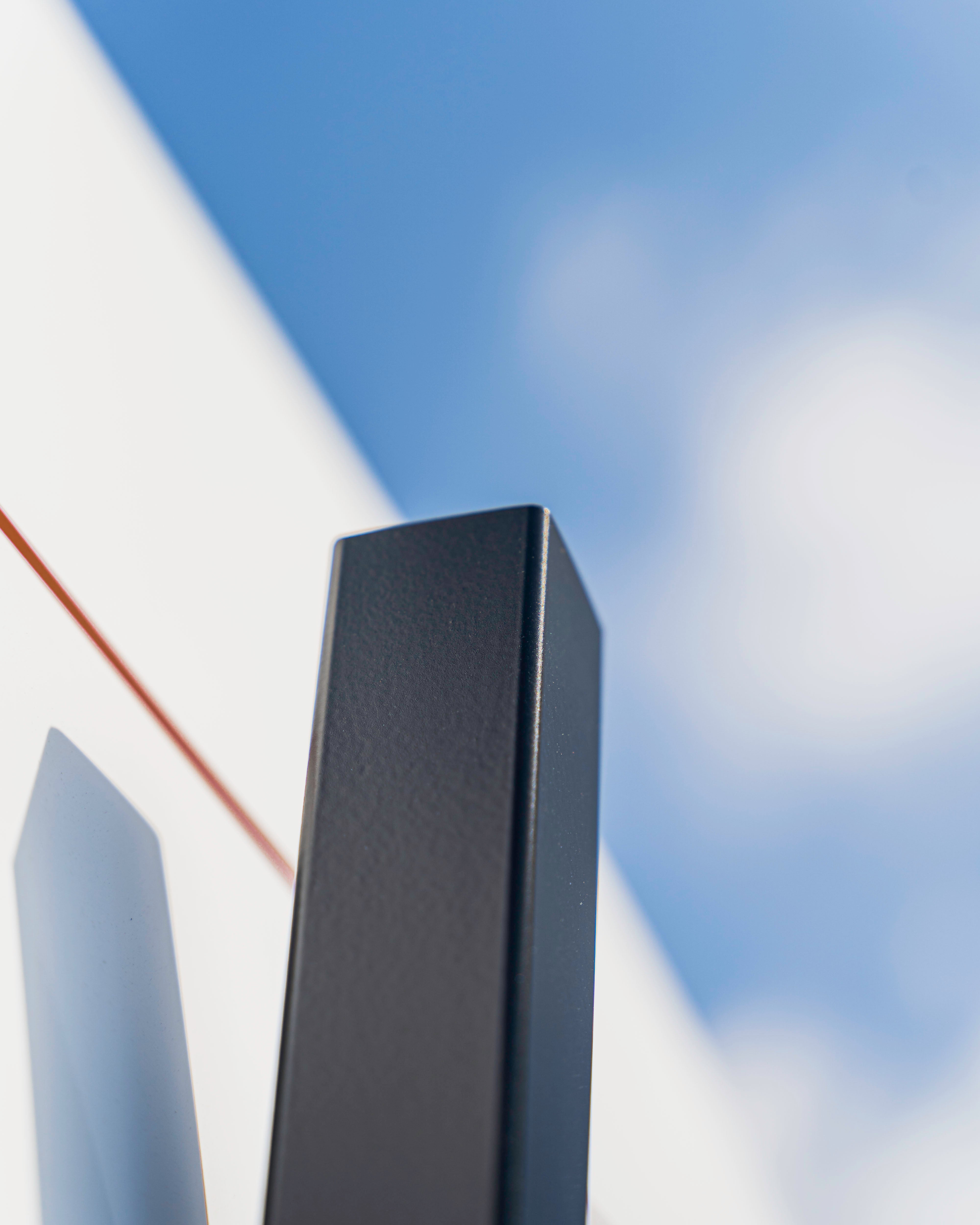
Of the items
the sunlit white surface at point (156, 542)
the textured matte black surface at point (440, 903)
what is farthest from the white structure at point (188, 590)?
the textured matte black surface at point (440, 903)

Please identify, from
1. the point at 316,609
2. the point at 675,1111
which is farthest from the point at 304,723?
the point at 675,1111

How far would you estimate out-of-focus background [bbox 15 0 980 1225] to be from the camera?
1.15 m

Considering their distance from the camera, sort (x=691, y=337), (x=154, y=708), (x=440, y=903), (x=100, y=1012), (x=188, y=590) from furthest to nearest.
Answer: (x=691, y=337) < (x=188, y=590) < (x=154, y=708) < (x=100, y=1012) < (x=440, y=903)

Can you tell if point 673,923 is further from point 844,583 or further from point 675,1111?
point 844,583

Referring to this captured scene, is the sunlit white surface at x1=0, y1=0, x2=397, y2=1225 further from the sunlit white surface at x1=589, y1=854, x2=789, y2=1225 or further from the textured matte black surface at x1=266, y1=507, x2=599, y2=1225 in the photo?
the sunlit white surface at x1=589, y1=854, x2=789, y2=1225

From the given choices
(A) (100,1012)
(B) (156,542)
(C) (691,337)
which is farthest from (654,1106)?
(C) (691,337)

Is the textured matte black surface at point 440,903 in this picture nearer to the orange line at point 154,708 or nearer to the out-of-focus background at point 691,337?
the orange line at point 154,708

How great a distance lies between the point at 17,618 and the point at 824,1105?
1.03m

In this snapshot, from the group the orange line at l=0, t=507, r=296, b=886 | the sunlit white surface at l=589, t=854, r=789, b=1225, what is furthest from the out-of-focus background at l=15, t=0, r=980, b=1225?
the orange line at l=0, t=507, r=296, b=886

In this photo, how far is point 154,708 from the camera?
0.77 metres

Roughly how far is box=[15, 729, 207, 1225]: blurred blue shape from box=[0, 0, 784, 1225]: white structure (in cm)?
2

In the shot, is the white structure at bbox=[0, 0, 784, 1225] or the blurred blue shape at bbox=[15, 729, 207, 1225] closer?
the blurred blue shape at bbox=[15, 729, 207, 1225]

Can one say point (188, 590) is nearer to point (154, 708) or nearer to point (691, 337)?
point (154, 708)

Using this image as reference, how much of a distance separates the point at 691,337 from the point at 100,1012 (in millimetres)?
1106
